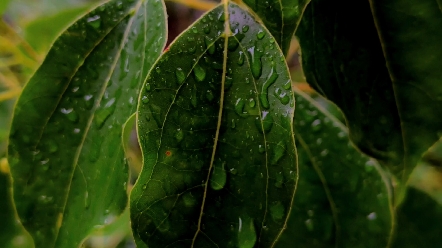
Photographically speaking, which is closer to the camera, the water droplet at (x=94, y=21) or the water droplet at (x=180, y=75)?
the water droplet at (x=180, y=75)

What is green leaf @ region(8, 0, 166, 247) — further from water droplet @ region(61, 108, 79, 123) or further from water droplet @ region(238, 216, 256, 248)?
water droplet @ region(238, 216, 256, 248)

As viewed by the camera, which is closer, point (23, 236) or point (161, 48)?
point (161, 48)

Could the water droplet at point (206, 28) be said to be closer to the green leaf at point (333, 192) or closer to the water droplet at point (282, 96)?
the water droplet at point (282, 96)

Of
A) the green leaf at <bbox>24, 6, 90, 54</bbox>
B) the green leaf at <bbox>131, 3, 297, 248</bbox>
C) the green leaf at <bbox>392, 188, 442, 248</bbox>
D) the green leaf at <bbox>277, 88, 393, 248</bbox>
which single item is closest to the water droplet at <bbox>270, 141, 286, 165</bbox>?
the green leaf at <bbox>131, 3, 297, 248</bbox>

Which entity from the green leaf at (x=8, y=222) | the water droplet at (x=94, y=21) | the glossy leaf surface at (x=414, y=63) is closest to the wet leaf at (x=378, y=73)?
the glossy leaf surface at (x=414, y=63)

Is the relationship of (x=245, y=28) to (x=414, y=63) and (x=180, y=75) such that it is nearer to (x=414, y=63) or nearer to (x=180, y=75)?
(x=180, y=75)

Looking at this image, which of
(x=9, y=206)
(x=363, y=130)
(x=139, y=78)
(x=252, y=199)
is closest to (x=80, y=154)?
(x=139, y=78)

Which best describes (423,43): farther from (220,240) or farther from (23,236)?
(23,236)
